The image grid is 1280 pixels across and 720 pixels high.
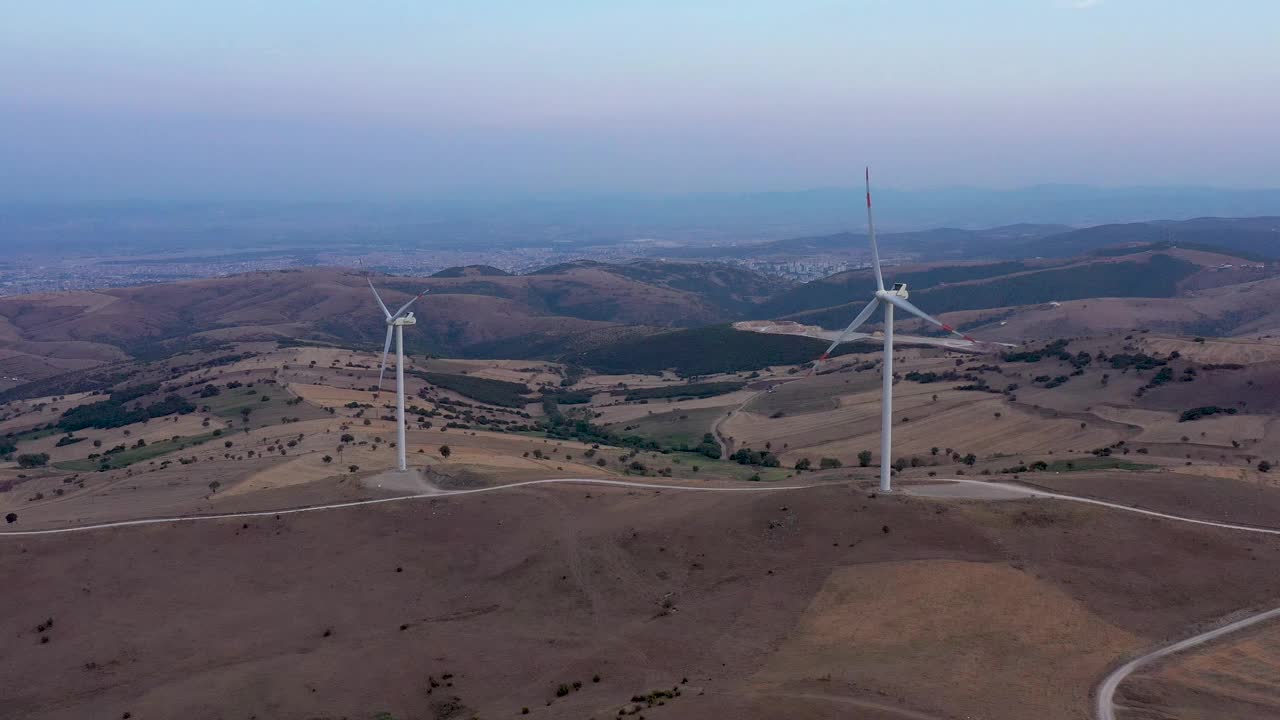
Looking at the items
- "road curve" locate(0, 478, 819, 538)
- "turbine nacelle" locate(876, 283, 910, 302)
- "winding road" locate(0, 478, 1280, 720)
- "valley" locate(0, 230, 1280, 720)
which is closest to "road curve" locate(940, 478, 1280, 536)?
"winding road" locate(0, 478, 1280, 720)

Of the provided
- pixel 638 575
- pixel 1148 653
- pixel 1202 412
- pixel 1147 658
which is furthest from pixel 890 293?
pixel 1202 412

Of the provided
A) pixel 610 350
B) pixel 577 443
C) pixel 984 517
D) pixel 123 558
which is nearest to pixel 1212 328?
pixel 610 350

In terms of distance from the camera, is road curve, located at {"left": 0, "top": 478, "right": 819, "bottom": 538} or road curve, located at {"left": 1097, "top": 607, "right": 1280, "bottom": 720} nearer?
road curve, located at {"left": 1097, "top": 607, "right": 1280, "bottom": 720}

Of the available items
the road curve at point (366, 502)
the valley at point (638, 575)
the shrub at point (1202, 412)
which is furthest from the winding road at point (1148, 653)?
the shrub at point (1202, 412)

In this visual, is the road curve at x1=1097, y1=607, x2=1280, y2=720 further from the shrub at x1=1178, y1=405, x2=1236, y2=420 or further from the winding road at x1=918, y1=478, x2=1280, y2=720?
the shrub at x1=1178, y1=405, x2=1236, y2=420

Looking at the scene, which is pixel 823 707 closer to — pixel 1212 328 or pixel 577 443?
pixel 577 443

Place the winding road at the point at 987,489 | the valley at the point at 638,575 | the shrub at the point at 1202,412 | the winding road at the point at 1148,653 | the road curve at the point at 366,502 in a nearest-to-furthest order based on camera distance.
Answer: the winding road at the point at 1148,653 < the winding road at the point at 987,489 < the valley at the point at 638,575 < the road curve at the point at 366,502 < the shrub at the point at 1202,412

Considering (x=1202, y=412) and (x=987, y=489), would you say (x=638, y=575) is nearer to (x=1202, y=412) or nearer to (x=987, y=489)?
(x=987, y=489)

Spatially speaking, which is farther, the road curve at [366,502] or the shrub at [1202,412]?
the shrub at [1202,412]

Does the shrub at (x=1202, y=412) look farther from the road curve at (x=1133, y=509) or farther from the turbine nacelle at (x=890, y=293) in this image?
the turbine nacelle at (x=890, y=293)
